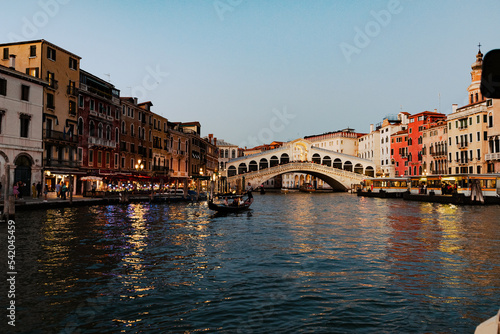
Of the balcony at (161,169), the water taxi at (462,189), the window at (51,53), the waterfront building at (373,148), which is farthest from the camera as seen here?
the waterfront building at (373,148)

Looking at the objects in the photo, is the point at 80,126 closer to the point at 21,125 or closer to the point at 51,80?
the point at 51,80

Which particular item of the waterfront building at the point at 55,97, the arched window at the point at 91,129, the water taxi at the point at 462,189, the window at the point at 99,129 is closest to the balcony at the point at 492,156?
the water taxi at the point at 462,189

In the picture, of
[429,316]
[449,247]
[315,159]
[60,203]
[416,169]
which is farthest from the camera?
[315,159]

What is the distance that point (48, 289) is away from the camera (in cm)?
736

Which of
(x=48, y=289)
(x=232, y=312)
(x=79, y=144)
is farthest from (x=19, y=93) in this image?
(x=232, y=312)

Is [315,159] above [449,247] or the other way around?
above

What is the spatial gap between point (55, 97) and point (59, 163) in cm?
480

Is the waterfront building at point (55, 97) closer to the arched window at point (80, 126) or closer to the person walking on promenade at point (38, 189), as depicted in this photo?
the arched window at point (80, 126)

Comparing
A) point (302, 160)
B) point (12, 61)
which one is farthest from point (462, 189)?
point (12, 61)

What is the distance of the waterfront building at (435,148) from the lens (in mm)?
52625

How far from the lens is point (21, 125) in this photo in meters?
26.5

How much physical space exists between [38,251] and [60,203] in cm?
1437

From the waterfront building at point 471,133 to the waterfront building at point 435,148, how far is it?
1.72 m

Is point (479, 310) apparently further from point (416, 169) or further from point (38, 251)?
point (416, 169)
